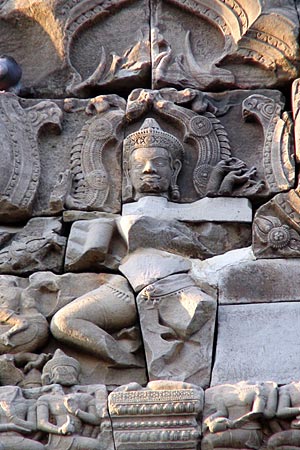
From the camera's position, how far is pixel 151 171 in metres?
7.60

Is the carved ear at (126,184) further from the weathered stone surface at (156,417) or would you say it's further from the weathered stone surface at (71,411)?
the weathered stone surface at (156,417)

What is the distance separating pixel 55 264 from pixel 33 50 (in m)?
1.61

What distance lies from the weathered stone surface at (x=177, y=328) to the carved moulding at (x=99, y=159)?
747 millimetres

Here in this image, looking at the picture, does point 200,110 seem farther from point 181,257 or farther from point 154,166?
point 181,257

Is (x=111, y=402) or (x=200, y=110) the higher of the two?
(x=200, y=110)

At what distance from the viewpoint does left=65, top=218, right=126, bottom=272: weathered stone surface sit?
289 inches

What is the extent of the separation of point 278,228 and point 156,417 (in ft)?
4.53

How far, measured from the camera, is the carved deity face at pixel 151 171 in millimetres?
7594

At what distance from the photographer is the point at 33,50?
8398 millimetres

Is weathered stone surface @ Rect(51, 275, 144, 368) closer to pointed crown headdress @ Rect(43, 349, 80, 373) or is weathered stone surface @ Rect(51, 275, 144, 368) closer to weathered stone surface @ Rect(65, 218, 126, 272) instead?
pointed crown headdress @ Rect(43, 349, 80, 373)

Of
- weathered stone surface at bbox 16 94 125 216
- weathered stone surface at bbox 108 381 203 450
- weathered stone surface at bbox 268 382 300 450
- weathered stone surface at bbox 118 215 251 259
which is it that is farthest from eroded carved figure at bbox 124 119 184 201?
weathered stone surface at bbox 268 382 300 450

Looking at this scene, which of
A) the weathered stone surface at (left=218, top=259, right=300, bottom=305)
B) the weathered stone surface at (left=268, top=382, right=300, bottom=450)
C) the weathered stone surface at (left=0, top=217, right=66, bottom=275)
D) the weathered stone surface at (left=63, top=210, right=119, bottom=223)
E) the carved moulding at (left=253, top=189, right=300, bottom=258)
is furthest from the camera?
the weathered stone surface at (left=63, top=210, right=119, bottom=223)

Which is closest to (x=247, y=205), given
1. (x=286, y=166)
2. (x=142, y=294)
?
(x=286, y=166)

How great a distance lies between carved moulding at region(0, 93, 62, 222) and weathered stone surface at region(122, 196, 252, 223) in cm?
56
